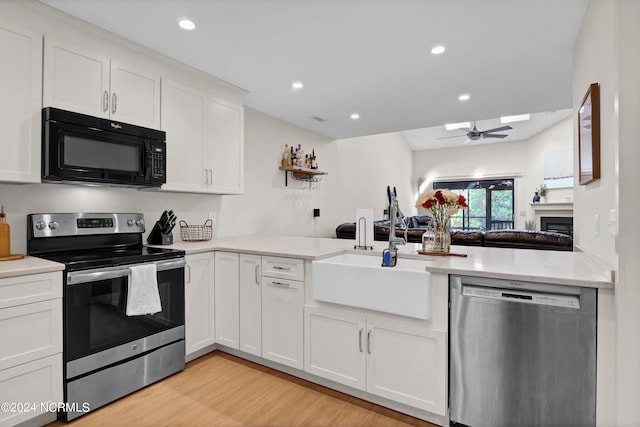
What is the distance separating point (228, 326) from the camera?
103 inches

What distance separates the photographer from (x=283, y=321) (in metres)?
2.31

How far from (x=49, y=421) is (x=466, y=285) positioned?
2351mm

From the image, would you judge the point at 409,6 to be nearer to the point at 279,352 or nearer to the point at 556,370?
the point at 556,370

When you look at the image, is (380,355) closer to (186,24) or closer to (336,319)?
(336,319)

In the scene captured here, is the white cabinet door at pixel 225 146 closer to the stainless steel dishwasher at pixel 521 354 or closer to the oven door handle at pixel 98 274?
the oven door handle at pixel 98 274

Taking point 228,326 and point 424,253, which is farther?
point 228,326

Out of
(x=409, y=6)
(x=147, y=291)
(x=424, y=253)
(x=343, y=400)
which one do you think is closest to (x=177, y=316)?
(x=147, y=291)

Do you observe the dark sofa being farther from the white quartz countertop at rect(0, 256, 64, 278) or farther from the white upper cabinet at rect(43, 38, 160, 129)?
the white quartz countertop at rect(0, 256, 64, 278)

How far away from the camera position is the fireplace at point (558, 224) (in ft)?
22.7

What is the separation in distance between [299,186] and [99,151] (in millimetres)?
2825

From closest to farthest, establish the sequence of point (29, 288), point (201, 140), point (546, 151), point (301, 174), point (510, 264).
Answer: point (29, 288) < point (510, 264) < point (201, 140) < point (301, 174) < point (546, 151)

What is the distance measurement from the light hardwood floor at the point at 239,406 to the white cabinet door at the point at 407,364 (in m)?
0.16

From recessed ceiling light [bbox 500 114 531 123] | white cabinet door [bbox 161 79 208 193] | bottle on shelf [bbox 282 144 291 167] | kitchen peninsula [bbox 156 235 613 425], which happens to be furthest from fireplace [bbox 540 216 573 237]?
white cabinet door [bbox 161 79 208 193]

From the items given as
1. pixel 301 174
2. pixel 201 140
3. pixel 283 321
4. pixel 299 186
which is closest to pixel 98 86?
pixel 201 140
